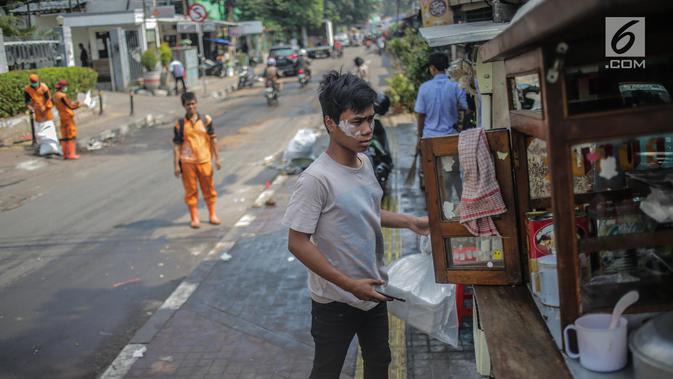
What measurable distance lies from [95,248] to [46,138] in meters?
7.34

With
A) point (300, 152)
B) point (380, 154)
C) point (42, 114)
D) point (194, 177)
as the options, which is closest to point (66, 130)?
point (42, 114)

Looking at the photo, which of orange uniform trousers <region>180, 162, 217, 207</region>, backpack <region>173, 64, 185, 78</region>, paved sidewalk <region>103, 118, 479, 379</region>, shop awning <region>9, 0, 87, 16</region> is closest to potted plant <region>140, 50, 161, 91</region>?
backpack <region>173, 64, 185, 78</region>

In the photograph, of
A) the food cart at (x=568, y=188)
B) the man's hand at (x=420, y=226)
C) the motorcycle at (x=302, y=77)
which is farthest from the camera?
the motorcycle at (x=302, y=77)

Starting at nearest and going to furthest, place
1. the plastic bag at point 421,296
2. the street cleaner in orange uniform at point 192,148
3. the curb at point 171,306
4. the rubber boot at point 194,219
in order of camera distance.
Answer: the plastic bag at point 421,296, the curb at point 171,306, the street cleaner in orange uniform at point 192,148, the rubber boot at point 194,219

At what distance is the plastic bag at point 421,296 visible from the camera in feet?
14.7

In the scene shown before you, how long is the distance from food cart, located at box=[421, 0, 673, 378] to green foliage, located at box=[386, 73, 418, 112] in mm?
13126

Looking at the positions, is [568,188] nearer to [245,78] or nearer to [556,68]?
[556,68]

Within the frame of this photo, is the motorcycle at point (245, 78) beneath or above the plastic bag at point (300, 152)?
above

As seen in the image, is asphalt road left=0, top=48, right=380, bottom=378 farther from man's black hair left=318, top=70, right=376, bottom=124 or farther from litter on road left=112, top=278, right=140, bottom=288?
man's black hair left=318, top=70, right=376, bottom=124

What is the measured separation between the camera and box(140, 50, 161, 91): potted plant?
96.0 ft

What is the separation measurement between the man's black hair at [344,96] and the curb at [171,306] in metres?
2.84

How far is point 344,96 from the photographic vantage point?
3268 mm

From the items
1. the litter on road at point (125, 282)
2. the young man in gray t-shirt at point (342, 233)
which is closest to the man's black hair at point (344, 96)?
the young man in gray t-shirt at point (342, 233)

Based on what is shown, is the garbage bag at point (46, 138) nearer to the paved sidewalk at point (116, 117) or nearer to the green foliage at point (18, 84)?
the paved sidewalk at point (116, 117)
